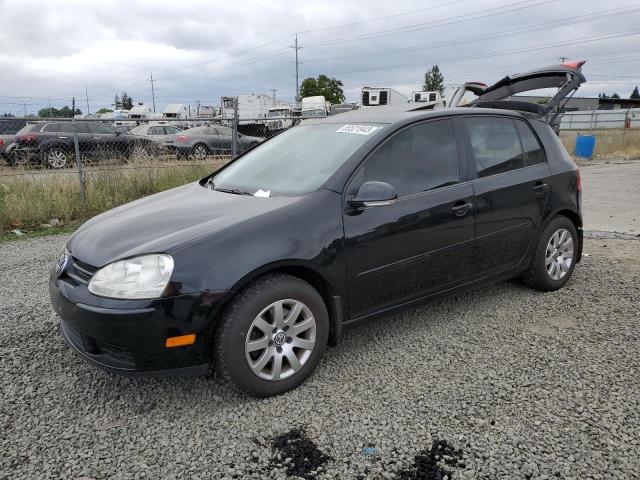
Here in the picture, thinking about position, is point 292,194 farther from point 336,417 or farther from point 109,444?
point 109,444

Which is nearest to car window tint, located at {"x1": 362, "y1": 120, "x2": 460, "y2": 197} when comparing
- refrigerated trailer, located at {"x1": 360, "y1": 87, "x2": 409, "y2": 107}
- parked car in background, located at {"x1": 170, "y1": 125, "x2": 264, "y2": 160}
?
parked car in background, located at {"x1": 170, "y1": 125, "x2": 264, "y2": 160}

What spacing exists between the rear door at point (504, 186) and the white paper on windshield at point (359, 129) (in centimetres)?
80

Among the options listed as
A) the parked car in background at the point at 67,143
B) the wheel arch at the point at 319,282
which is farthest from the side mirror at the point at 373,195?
the parked car in background at the point at 67,143

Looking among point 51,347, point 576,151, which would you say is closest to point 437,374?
point 51,347

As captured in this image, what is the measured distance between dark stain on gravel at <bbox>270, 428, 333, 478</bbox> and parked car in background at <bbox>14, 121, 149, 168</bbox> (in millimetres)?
7471

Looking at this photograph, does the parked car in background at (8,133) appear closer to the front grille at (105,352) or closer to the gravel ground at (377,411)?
the gravel ground at (377,411)

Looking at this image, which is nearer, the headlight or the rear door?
the headlight

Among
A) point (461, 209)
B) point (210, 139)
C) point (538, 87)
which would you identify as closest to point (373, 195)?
point (461, 209)

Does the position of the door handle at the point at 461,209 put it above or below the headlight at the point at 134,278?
above

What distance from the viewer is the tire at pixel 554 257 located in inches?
169

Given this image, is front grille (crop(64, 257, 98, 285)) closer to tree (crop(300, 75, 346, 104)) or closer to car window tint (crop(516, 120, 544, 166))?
car window tint (crop(516, 120, 544, 166))

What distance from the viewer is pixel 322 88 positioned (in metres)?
63.0

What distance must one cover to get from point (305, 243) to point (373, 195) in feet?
1.65

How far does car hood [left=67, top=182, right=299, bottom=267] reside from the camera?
9.04 ft
